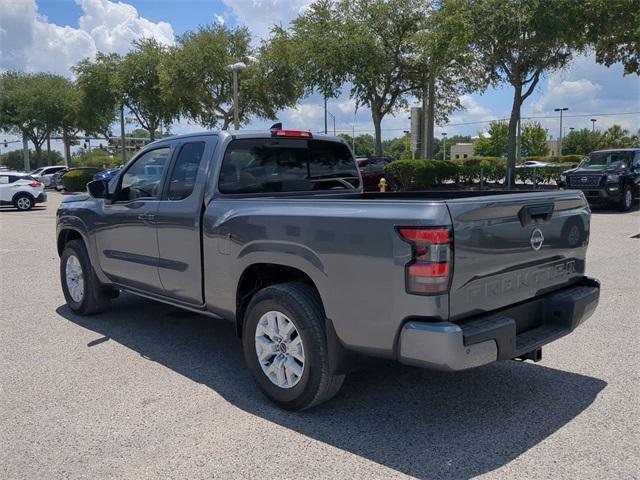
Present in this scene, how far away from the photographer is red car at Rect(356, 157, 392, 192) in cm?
2397

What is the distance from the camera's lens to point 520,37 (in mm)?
22500

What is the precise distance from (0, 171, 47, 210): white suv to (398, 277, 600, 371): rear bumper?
2371 centimetres

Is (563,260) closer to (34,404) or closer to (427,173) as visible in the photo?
(34,404)

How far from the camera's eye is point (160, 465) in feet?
11.0

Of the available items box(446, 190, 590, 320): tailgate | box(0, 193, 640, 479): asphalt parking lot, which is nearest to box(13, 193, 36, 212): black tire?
box(0, 193, 640, 479): asphalt parking lot

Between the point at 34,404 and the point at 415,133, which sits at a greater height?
the point at 415,133

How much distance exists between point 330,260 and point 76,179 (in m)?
34.2

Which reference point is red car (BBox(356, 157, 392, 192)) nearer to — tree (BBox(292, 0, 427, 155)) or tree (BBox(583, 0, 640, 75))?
tree (BBox(292, 0, 427, 155))

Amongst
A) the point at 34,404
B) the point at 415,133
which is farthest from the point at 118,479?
the point at 415,133

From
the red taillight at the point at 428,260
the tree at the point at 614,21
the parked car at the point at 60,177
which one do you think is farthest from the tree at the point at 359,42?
the red taillight at the point at 428,260

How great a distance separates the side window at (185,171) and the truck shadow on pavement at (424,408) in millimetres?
1470

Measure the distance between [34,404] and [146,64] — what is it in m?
34.9

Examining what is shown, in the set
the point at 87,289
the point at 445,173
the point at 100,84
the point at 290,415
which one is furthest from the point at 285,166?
the point at 100,84

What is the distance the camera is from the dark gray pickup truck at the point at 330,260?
3.26m
